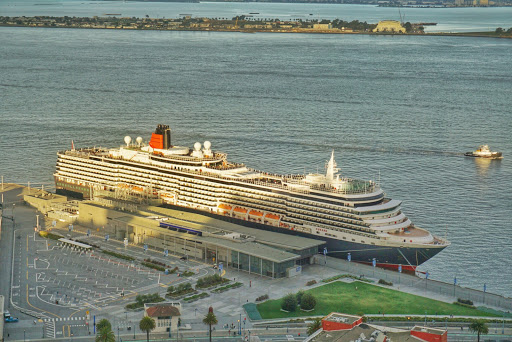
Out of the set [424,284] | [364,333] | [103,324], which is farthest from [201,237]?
[364,333]

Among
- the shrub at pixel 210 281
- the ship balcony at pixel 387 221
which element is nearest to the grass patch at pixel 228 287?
the shrub at pixel 210 281

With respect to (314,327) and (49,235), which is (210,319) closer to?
(314,327)

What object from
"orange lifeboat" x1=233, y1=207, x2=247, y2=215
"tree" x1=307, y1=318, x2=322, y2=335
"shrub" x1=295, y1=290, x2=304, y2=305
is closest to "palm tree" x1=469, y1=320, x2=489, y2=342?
"tree" x1=307, y1=318, x2=322, y2=335

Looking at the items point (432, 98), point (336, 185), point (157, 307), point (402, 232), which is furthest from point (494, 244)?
point (432, 98)

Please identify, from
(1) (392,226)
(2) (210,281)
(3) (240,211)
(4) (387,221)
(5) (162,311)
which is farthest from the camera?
(3) (240,211)

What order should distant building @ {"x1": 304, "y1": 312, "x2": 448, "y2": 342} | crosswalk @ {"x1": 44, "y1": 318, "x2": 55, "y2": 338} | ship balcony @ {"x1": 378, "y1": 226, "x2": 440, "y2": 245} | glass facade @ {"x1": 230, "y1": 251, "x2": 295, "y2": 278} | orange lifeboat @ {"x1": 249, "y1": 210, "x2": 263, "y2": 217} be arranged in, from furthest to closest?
orange lifeboat @ {"x1": 249, "y1": 210, "x2": 263, "y2": 217}, ship balcony @ {"x1": 378, "y1": 226, "x2": 440, "y2": 245}, glass facade @ {"x1": 230, "y1": 251, "x2": 295, "y2": 278}, crosswalk @ {"x1": 44, "y1": 318, "x2": 55, "y2": 338}, distant building @ {"x1": 304, "y1": 312, "x2": 448, "y2": 342}

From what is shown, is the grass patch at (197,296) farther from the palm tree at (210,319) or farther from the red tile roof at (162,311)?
the palm tree at (210,319)

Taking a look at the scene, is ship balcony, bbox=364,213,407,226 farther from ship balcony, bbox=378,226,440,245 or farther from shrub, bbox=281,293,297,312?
shrub, bbox=281,293,297,312
